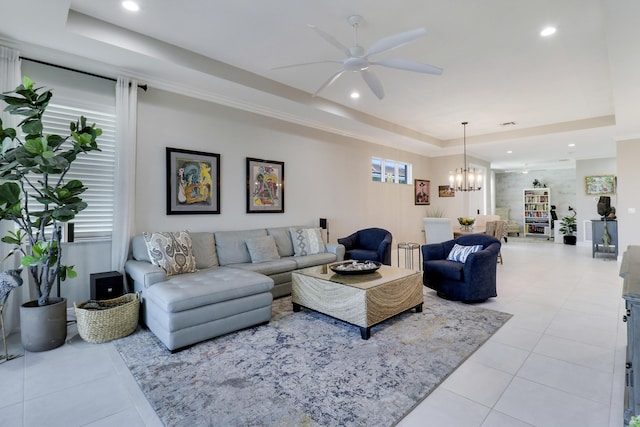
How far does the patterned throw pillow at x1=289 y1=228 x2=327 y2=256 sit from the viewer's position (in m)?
5.02

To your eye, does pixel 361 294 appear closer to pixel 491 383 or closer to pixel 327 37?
pixel 491 383

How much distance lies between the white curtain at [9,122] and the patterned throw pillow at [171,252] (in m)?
1.17

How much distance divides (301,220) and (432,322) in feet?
9.63

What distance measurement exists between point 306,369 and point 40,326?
235 centimetres

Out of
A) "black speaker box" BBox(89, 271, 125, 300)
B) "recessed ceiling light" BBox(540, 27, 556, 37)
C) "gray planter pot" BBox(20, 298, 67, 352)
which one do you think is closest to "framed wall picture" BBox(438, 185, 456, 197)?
"recessed ceiling light" BBox(540, 27, 556, 37)

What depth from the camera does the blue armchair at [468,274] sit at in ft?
13.0

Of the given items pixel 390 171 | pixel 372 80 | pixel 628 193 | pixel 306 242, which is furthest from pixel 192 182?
pixel 628 193

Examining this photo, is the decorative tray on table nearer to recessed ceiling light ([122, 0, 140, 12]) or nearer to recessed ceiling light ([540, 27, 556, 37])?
recessed ceiling light ([540, 27, 556, 37])

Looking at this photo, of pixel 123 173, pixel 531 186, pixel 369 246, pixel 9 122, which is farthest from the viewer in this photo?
pixel 531 186

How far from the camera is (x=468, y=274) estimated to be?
396 centimetres

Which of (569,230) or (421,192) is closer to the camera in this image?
(421,192)

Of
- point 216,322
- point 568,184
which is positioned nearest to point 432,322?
point 216,322

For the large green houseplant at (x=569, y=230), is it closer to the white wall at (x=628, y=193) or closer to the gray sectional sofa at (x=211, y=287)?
the white wall at (x=628, y=193)

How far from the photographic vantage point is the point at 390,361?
2.61 m
